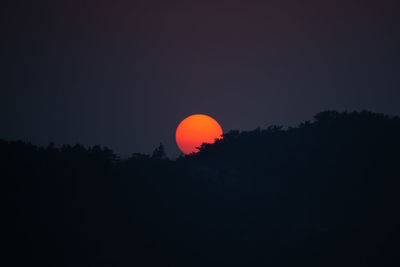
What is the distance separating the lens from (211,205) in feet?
60.8

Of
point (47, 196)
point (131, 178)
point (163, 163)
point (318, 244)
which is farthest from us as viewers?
point (163, 163)

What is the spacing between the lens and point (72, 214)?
1608 centimetres

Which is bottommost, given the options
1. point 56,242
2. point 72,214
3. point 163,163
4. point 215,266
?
point 215,266

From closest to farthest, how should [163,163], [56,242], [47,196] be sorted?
[56,242] → [47,196] → [163,163]

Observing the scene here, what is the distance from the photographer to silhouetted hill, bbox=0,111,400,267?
15.7 m

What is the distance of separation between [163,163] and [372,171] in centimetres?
988

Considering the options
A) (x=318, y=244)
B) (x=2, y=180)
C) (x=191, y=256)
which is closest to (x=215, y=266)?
(x=191, y=256)

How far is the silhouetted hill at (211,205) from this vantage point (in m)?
15.7

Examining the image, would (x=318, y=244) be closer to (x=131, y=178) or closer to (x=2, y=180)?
(x=131, y=178)

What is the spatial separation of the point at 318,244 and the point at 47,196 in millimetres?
11001

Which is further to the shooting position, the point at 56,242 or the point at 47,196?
the point at 47,196

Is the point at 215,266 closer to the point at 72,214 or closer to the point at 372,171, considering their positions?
the point at 72,214

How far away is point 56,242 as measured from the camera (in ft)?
49.7

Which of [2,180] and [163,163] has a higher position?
[163,163]
